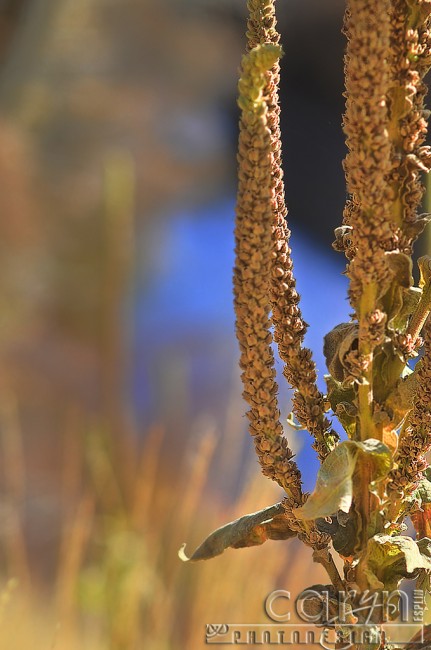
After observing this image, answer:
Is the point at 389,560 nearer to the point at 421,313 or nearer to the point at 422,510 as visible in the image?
the point at 422,510

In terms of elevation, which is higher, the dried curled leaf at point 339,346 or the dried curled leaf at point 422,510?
the dried curled leaf at point 339,346

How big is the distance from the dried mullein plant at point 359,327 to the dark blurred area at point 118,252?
1397 mm

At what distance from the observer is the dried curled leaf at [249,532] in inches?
20.1

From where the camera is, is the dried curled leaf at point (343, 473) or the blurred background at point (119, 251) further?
the blurred background at point (119, 251)

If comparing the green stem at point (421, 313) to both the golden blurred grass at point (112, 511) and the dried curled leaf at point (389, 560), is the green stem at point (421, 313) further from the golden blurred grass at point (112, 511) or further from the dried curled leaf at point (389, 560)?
A: the golden blurred grass at point (112, 511)

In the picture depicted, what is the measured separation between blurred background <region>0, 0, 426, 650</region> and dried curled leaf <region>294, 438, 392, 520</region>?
1.41 m

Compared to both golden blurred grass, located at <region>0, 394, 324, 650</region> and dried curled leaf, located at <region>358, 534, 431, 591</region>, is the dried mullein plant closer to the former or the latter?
dried curled leaf, located at <region>358, 534, 431, 591</region>

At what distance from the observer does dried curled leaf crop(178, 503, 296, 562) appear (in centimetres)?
51

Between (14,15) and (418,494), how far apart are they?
6.65 ft

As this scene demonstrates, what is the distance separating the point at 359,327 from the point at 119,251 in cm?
170

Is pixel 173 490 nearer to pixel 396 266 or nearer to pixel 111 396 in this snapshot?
pixel 111 396

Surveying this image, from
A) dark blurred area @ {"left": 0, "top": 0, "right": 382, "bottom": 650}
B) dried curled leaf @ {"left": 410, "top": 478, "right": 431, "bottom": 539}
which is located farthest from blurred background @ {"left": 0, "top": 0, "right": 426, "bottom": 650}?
dried curled leaf @ {"left": 410, "top": 478, "right": 431, "bottom": 539}

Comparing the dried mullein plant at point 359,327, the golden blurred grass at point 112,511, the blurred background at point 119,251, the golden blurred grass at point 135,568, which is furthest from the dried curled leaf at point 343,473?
the blurred background at point 119,251

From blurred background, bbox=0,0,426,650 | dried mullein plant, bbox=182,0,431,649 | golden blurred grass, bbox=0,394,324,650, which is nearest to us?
dried mullein plant, bbox=182,0,431,649
